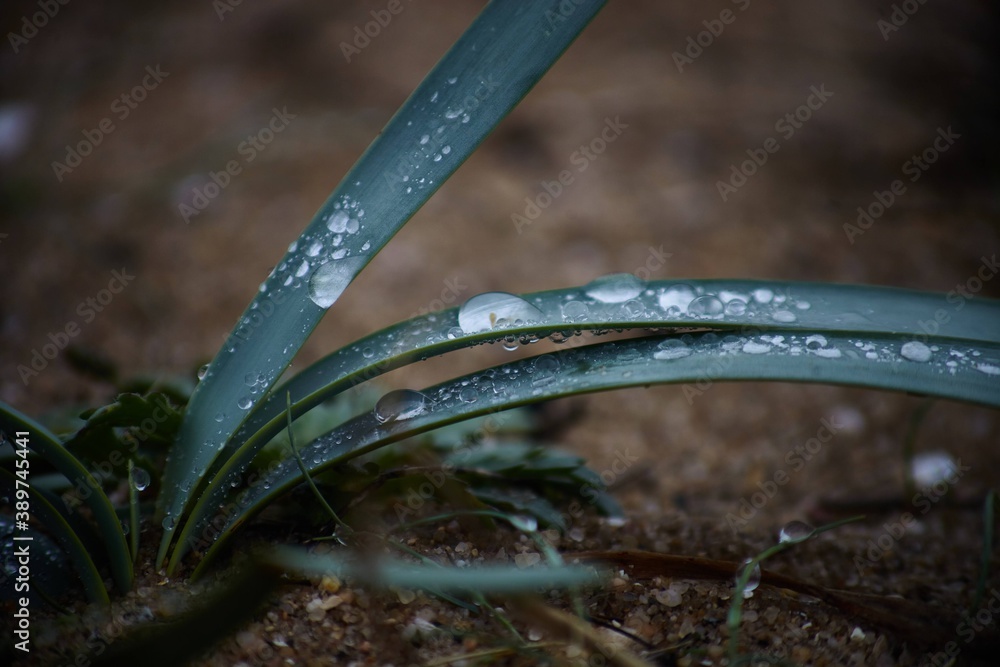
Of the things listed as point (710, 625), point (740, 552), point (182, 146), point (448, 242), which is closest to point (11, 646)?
point (710, 625)

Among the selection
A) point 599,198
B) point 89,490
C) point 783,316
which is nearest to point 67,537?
point 89,490

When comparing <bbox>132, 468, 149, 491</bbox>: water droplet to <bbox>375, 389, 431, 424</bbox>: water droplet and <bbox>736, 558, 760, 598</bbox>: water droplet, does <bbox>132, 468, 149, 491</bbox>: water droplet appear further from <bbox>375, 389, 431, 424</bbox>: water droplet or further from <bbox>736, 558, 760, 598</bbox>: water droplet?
<bbox>736, 558, 760, 598</bbox>: water droplet

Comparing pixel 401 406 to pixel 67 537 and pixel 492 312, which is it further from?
pixel 67 537

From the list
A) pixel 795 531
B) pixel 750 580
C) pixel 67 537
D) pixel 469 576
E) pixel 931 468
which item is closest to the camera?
pixel 469 576

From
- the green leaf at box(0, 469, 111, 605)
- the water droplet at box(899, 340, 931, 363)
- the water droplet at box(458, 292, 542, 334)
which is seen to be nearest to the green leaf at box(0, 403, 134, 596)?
the green leaf at box(0, 469, 111, 605)

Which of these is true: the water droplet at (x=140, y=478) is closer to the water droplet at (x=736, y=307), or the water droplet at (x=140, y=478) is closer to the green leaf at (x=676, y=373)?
the green leaf at (x=676, y=373)

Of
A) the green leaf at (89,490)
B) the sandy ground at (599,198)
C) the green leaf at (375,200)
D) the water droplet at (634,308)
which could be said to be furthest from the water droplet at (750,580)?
the green leaf at (89,490)
